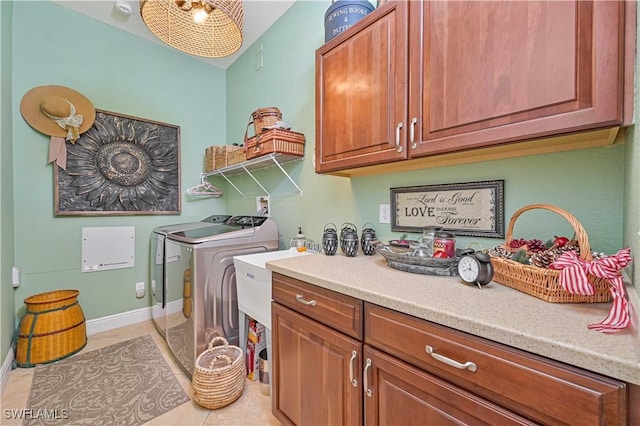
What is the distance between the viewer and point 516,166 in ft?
3.53

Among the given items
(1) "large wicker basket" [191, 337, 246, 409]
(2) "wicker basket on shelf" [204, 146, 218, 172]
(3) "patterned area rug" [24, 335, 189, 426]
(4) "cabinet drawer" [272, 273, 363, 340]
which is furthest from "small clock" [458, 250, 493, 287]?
(2) "wicker basket on shelf" [204, 146, 218, 172]

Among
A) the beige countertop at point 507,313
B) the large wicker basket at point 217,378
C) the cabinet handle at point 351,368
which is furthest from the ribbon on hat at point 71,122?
the cabinet handle at point 351,368

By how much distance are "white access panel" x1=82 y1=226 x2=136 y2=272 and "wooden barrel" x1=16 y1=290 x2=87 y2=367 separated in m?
0.38

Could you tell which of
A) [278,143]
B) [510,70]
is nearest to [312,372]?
[510,70]

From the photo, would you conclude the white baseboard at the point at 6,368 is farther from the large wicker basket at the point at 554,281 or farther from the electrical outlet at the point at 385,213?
the large wicker basket at the point at 554,281

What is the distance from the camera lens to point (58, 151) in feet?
7.09

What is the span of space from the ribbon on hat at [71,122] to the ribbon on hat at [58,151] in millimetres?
68

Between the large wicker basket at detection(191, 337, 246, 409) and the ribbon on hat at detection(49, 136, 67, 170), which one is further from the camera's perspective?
the ribbon on hat at detection(49, 136, 67, 170)

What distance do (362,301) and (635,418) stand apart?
2.01ft

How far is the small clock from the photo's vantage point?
2.82ft

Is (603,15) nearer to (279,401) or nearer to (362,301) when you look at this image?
(362,301)

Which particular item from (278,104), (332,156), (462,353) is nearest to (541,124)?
(462,353)

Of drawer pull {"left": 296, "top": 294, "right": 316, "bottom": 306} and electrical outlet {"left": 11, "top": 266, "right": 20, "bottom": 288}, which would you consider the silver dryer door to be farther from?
drawer pull {"left": 296, "top": 294, "right": 316, "bottom": 306}

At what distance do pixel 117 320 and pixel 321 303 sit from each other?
2547mm
